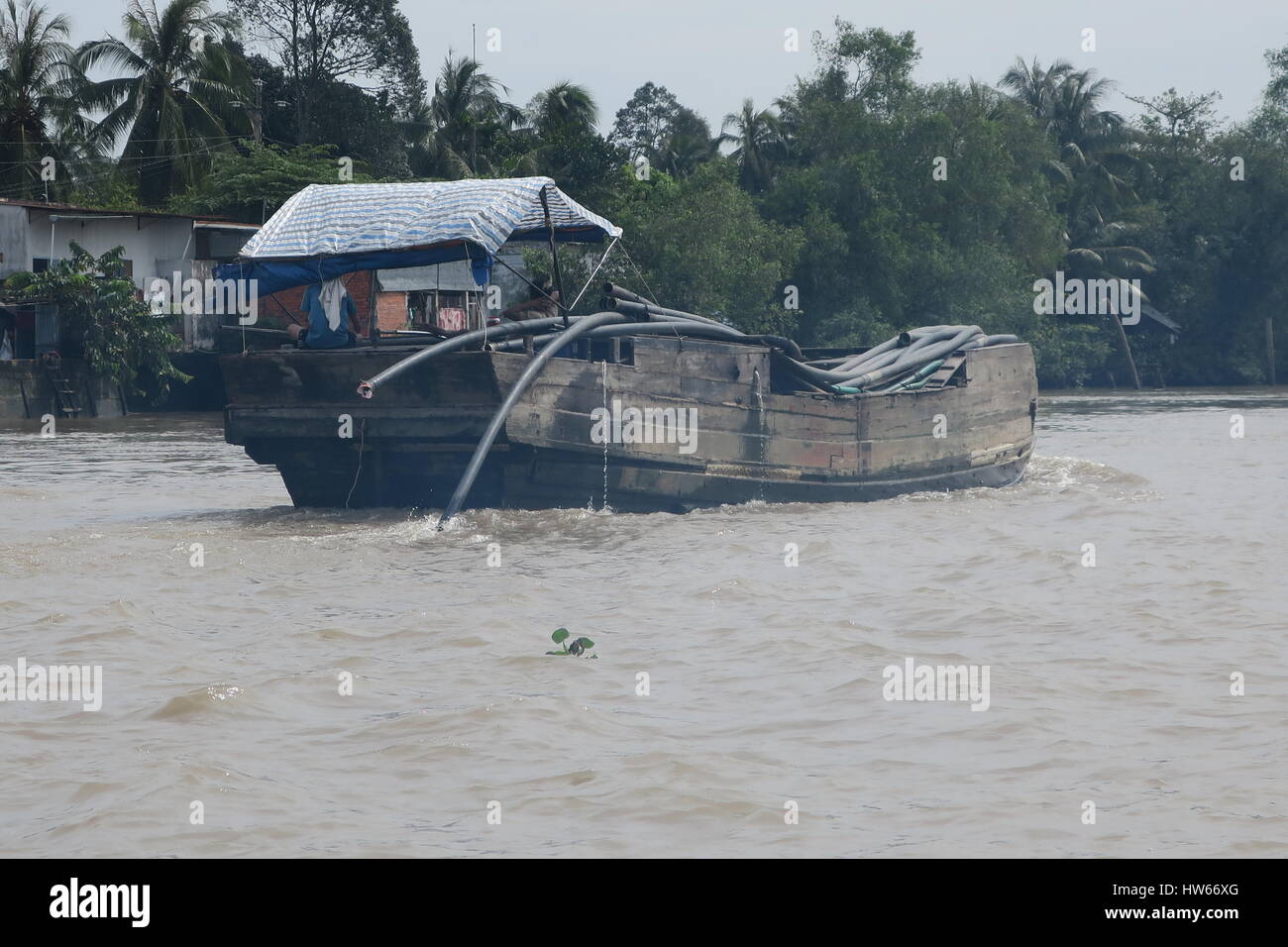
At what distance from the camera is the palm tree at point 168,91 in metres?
34.3

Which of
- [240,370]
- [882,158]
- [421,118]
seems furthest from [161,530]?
[421,118]

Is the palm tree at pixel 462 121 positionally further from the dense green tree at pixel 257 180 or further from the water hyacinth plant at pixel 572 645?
the water hyacinth plant at pixel 572 645

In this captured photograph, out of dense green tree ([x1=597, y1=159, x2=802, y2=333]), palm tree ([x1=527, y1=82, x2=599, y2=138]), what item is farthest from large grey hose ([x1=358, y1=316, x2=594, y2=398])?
palm tree ([x1=527, y1=82, x2=599, y2=138])

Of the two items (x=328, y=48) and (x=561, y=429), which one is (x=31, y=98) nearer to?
(x=328, y=48)

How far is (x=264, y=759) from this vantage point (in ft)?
16.3

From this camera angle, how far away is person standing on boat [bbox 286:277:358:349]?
431 inches

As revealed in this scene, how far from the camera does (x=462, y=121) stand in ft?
128

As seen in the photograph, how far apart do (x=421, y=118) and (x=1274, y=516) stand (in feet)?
108

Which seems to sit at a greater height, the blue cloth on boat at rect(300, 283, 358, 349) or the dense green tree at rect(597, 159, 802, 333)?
the dense green tree at rect(597, 159, 802, 333)

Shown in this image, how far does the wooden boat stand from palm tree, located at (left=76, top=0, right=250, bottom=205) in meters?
25.8

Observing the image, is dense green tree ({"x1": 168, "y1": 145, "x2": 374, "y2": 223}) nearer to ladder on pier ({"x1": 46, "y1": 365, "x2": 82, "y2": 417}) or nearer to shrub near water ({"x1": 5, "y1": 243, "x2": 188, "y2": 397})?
shrub near water ({"x1": 5, "y1": 243, "x2": 188, "y2": 397})

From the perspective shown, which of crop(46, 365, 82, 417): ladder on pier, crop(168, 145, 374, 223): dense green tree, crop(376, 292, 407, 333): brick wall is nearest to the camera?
crop(376, 292, 407, 333): brick wall

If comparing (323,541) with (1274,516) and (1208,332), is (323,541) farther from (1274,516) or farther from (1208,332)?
(1208,332)

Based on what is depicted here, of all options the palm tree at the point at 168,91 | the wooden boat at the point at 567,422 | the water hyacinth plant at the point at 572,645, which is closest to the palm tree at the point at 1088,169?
the palm tree at the point at 168,91
